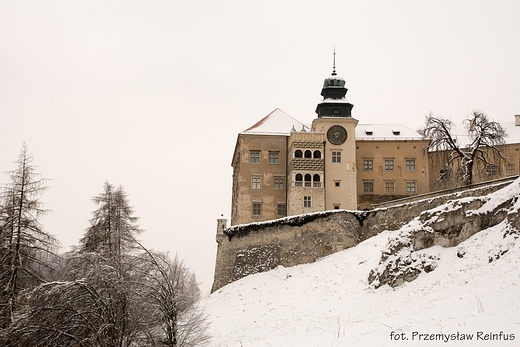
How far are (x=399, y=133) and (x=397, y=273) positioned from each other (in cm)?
2666

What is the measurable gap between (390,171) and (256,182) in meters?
11.3

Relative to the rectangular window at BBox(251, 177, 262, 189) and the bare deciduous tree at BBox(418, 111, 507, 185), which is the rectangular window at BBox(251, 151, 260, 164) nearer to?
the rectangular window at BBox(251, 177, 262, 189)

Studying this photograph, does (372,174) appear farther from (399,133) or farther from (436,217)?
(436,217)

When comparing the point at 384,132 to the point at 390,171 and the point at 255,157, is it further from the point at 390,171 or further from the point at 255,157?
the point at 255,157

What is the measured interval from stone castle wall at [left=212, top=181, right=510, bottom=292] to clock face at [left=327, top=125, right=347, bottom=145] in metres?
11.7

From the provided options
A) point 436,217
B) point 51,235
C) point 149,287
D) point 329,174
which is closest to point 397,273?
point 436,217

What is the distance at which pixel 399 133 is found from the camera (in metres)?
49.2

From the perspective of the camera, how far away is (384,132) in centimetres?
4944

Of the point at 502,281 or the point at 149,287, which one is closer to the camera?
the point at 149,287

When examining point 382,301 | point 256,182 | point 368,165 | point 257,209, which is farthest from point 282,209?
point 382,301

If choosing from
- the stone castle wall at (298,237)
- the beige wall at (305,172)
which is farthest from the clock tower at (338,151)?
the stone castle wall at (298,237)

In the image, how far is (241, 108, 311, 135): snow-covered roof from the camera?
151 ft

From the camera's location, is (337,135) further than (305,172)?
Yes

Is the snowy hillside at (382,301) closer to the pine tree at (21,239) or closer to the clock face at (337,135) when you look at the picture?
the pine tree at (21,239)
